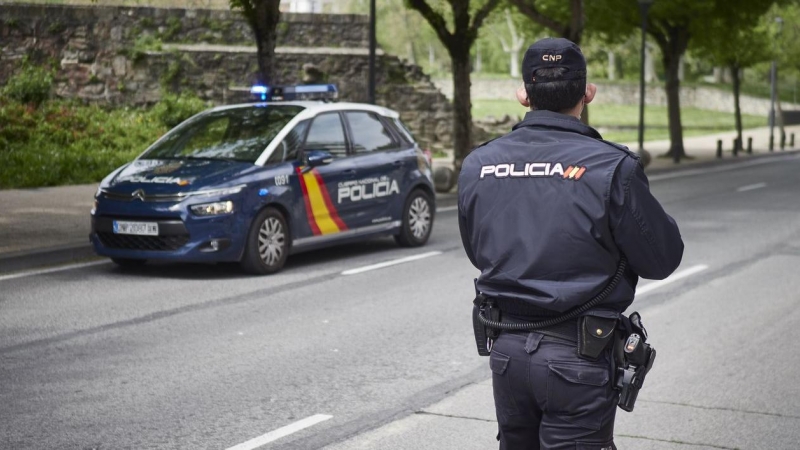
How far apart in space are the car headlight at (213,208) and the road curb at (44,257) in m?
2.11

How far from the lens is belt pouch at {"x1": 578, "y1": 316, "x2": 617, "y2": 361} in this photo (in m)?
3.39

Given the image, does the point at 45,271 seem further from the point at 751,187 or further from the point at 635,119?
the point at 635,119

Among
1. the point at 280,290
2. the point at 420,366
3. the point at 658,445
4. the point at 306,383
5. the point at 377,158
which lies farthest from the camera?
the point at 377,158

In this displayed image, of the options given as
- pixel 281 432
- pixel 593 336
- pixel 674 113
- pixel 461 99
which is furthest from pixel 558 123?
pixel 674 113

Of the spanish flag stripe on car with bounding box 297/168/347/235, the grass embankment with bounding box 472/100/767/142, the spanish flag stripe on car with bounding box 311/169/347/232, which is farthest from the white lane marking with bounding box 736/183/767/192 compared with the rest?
the grass embankment with bounding box 472/100/767/142

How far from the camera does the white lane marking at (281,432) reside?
19.2 ft

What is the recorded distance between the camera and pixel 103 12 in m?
26.8

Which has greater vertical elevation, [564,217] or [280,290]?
[564,217]

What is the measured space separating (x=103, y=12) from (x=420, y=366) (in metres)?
21.1

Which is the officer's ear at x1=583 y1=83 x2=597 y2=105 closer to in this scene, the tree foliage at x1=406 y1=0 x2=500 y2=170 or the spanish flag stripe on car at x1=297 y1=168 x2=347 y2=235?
the spanish flag stripe on car at x1=297 y1=168 x2=347 y2=235

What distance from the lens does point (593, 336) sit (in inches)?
134

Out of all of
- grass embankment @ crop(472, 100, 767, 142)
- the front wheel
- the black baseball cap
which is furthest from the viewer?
grass embankment @ crop(472, 100, 767, 142)

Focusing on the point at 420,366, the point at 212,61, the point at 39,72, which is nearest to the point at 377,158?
the point at 420,366

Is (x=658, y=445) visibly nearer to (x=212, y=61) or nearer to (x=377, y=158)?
(x=377, y=158)
